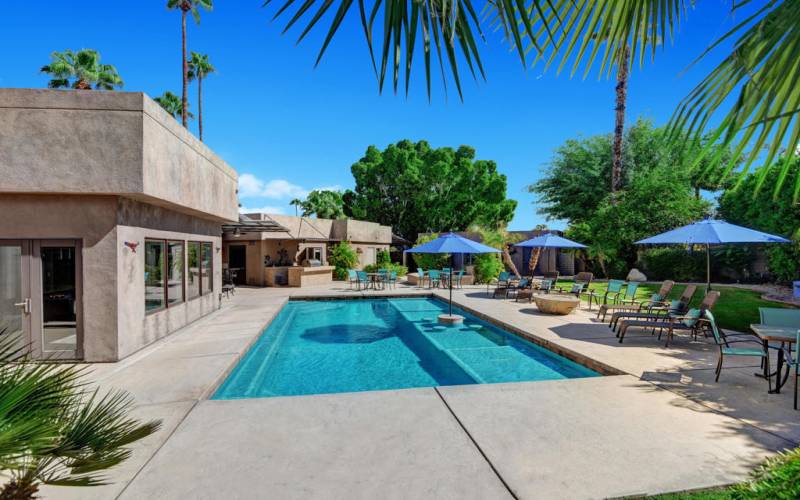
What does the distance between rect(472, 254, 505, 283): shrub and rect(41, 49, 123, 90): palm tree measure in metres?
28.5

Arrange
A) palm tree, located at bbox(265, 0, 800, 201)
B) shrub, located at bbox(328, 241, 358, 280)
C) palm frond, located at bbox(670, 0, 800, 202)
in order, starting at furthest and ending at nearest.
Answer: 1. shrub, located at bbox(328, 241, 358, 280)
2. palm frond, located at bbox(670, 0, 800, 202)
3. palm tree, located at bbox(265, 0, 800, 201)

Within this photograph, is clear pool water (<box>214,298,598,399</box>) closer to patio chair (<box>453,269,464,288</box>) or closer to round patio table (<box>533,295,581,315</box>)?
round patio table (<box>533,295,581,315</box>)

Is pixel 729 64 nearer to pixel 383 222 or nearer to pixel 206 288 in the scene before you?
pixel 206 288

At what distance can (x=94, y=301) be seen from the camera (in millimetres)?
6895

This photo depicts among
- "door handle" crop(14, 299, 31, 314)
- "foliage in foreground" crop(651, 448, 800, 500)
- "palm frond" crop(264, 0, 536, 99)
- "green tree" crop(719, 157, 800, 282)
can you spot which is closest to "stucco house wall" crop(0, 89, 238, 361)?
"door handle" crop(14, 299, 31, 314)

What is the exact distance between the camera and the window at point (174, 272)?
9245 mm

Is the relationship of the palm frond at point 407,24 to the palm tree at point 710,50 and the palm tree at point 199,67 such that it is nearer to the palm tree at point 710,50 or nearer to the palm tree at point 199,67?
the palm tree at point 710,50

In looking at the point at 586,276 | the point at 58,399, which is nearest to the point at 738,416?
the point at 58,399

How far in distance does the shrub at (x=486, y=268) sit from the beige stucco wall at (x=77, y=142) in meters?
18.0

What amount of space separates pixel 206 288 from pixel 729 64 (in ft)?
42.1

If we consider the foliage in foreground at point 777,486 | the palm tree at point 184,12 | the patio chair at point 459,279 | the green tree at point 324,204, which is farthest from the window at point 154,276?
the green tree at point 324,204

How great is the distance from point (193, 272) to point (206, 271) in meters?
1.22

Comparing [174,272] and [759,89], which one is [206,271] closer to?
[174,272]

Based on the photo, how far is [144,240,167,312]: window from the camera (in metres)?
8.08
